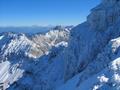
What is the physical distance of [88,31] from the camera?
163m

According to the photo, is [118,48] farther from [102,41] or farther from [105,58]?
[102,41]

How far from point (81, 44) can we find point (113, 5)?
24852 millimetres

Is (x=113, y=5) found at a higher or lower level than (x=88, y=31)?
higher

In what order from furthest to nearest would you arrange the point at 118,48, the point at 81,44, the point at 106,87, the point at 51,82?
the point at 51,82 < the point at 81,44 < the point at 118,48 < the point at 106,87

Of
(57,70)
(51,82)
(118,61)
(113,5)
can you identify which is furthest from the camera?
(57,70)

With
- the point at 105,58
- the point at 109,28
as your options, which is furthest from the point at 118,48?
the point at 109,28

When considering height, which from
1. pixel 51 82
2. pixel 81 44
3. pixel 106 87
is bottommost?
pixel 51 82

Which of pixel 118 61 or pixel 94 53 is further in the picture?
pixel 94 53

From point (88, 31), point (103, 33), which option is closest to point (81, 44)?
point (88, 31)

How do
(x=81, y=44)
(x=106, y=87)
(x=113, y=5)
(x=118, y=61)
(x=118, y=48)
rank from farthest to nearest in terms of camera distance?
(x=81, y=44), (x=113, y=5), (x=118, y=48), (x=118, y=61), (x=106, y=87)

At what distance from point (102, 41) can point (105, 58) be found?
42.0 metres

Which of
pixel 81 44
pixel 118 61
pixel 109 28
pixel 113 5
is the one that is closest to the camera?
pixel 118 61

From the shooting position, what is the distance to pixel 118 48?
95.3 meters

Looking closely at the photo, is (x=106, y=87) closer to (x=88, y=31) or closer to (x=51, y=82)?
(x=88, y=31)
